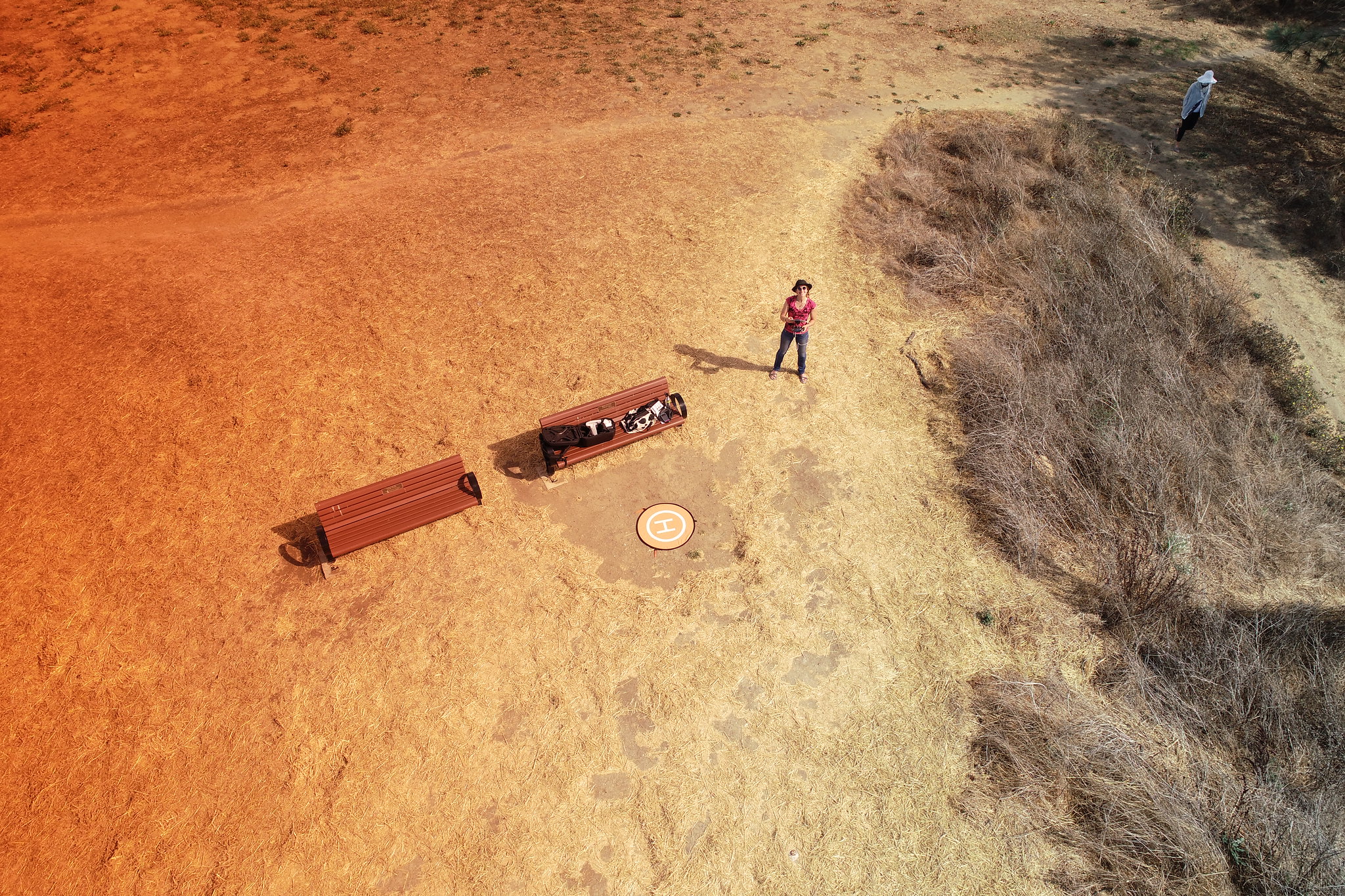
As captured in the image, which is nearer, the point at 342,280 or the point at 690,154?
the point at 342,280

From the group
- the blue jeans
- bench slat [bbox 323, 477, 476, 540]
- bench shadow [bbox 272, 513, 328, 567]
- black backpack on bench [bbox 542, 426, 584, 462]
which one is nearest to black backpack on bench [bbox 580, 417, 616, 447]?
black backpack on bench [bbox 542, 426, 584, 462]

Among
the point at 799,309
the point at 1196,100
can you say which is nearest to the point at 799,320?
the point at 799,309

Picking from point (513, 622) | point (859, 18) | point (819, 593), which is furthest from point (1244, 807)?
point (859, 18)

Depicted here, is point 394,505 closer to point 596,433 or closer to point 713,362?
point 596,433

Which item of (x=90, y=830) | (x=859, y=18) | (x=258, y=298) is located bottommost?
(x=90, y=830)

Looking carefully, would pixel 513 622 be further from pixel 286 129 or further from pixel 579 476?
pixel 286 129

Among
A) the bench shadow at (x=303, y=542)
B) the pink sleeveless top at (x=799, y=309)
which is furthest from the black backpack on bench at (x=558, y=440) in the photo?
the pink sleeveless top at (x=799, y=309)

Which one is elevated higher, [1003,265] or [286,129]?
[286,129]
